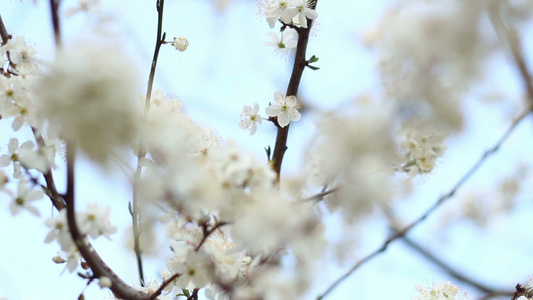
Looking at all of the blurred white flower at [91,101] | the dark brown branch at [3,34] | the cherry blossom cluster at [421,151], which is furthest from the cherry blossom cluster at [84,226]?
the cherry blossom cluster at [421,151]

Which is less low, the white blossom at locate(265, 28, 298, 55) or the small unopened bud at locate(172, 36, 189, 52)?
the white blossom at locate(265, 28, 298, 55)

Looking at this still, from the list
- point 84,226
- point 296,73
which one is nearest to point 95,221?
point 84,226

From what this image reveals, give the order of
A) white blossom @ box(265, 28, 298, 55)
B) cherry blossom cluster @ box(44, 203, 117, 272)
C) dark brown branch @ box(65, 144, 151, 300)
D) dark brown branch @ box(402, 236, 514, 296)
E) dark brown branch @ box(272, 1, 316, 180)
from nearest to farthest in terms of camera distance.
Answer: dark brown branch @ box(65, 144, 151, 300) < cherry blossom cluster @ box(44, 203, 117, 272) < dark brown branch @ box(272, 1, 316, 180) < white blossom @ box(265, 28, 298, 55) < dark brown branch @ box(402, 236, 514, 296)

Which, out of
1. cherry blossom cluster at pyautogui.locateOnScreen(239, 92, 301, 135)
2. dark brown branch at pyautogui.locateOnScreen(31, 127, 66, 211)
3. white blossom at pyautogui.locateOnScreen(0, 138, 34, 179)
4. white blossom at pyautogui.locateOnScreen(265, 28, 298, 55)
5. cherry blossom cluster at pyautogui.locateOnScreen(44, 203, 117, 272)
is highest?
white blossom at pyautogui.locateOnScreen(265, 28, 298, 55)

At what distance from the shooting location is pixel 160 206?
0.84 meters

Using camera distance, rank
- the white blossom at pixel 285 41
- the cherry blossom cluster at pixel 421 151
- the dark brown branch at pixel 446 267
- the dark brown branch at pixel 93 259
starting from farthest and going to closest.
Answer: the dark brown branch at pixel 446 267, the white blossom at pixel 285 41, the cherry blossom cluster at pixel 421 151, the dark brown branch at pixel 93 259

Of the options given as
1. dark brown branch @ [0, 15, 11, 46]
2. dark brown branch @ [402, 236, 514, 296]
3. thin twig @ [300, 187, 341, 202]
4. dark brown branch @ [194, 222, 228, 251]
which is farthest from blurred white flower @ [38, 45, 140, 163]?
dark brown branch @ [402, 236, 514, 296]

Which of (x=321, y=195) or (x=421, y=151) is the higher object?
(x=421, y=151)

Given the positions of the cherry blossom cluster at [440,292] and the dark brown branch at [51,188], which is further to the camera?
the cherry blossom cluster at [440,292]

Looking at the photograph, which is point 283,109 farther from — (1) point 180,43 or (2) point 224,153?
(2) point 224,153

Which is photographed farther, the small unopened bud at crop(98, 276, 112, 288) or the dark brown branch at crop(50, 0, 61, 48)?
the small unopened bud at crop(98, 276, 112, 288)

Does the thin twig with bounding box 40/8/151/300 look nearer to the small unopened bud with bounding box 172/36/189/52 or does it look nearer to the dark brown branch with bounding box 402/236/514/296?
the small unopened bud with bounding box 172/36/189/52

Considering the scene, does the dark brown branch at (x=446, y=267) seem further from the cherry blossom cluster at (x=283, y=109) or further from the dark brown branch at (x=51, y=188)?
the dark brown branch at (x=51, y=188)

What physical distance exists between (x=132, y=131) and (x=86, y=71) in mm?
77
